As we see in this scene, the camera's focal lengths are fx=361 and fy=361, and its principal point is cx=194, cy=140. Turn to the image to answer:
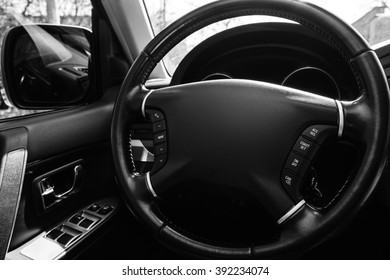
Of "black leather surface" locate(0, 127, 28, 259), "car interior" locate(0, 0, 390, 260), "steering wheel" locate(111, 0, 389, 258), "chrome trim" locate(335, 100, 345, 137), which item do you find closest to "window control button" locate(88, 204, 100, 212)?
"car interior" locate(0, 0, 390, 260)

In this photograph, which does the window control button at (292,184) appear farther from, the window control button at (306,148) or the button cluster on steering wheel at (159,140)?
the button cluster on steering wheel at (159,140)

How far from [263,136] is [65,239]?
699 mm

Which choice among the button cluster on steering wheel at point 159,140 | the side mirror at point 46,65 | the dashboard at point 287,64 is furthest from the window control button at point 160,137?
the side mirror at point 46,65

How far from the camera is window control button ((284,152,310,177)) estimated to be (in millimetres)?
736

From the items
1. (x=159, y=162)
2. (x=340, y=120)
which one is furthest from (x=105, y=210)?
(x=340, y=120)

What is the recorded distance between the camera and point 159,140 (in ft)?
2.82

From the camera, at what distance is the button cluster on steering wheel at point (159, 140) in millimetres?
844

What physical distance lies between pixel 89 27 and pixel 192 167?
3.31 feet

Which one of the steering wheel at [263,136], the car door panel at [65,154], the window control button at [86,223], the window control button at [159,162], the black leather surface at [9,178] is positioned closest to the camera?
the steering wheel at [263,136]

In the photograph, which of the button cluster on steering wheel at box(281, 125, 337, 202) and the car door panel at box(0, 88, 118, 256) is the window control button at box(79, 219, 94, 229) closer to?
the car door panel at box(0, 88, 118, 256)

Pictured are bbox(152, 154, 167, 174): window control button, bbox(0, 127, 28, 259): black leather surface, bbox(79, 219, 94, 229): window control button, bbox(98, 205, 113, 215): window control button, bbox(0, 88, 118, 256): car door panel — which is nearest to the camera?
bbox(152, 154, 167, 174): window control button

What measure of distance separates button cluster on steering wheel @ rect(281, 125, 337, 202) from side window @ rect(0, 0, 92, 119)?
920 mm
